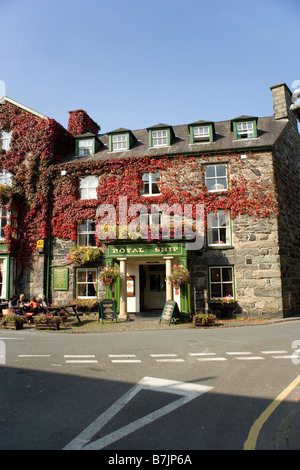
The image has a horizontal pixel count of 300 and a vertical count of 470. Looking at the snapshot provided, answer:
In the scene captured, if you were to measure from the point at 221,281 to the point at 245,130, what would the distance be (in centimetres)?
879

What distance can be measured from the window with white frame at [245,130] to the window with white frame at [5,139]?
47.6 feet

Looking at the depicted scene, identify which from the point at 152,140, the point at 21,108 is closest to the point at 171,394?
the point at 152,140

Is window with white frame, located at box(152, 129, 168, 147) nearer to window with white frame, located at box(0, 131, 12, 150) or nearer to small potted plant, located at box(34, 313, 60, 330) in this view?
window with white frame, located at box(0, 131, 12, 150)

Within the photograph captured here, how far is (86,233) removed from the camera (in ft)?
67.7

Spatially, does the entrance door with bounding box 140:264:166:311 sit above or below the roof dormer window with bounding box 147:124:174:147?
below

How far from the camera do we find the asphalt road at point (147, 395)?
427cm

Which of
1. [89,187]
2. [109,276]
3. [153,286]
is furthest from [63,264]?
[153,286]

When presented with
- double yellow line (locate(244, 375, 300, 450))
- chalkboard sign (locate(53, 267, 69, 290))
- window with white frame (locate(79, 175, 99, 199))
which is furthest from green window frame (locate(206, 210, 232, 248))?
double yellow line (locate(244, 375, 300, 450))

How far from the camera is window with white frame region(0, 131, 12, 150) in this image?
22844 millimetres

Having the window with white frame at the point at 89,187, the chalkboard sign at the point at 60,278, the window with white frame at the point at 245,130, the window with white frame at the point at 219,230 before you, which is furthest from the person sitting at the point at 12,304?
the window with white frame at the point at 245,130

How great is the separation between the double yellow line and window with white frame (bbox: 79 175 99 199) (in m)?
16.4

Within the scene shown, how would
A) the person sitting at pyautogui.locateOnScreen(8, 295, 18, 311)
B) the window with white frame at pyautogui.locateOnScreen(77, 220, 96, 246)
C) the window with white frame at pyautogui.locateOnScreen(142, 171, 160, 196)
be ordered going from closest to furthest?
the person sitting at pyautogui.locateOnScreen(8, 295, 18, 311), the window with white frame at pyautogui.locateOnScreen(142, 171, 160, 196), the window with white frame at pyautogui.locateOnScreen(77, 220, 96, 246)

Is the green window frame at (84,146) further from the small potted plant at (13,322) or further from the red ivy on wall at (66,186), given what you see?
the small potted plant at (13,322)

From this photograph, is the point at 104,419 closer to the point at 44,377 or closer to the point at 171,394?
the point at 171,394
